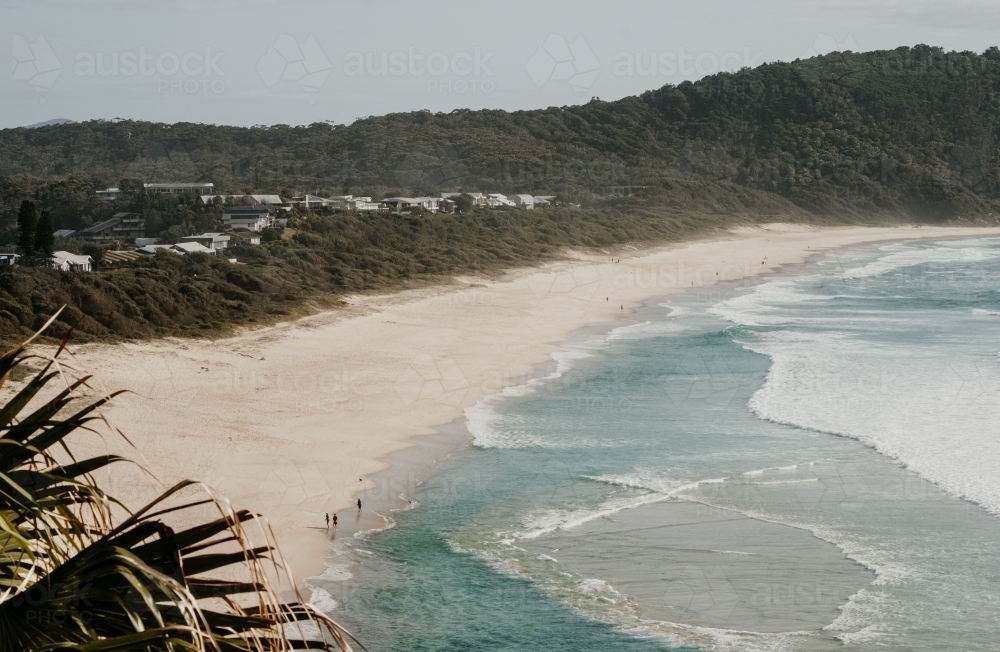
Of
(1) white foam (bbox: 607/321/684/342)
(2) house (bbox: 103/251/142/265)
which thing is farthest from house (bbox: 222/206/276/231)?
(1) white foam (bbox: 607/321/684/342)

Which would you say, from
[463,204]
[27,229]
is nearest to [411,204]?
[463,204]

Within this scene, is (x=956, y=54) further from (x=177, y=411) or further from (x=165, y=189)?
(x=177, y=411)

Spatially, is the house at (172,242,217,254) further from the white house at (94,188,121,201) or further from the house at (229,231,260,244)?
the white house at (94,188,121,201)

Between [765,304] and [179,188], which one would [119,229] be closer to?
[179,188]

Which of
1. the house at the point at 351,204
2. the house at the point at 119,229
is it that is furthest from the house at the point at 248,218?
the house at the point at 351,204

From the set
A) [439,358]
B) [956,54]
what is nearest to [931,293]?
[439,358]
